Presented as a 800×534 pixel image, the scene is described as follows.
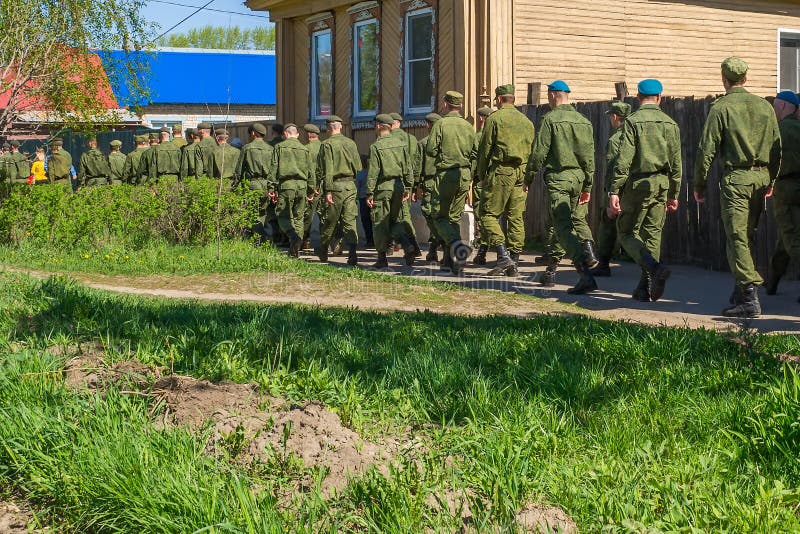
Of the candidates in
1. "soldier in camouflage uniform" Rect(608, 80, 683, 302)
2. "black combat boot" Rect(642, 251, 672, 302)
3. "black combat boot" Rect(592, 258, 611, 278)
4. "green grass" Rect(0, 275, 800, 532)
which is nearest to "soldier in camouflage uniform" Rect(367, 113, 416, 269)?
"black combat boot" Rect(592, 258, 611, 278)

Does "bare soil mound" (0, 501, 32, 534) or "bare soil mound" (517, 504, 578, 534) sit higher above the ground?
"bare soil mound" (517, 504, 578, 534)

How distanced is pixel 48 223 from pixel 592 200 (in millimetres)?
8003

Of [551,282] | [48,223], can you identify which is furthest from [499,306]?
[48,223]

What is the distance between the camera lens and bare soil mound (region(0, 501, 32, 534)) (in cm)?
394

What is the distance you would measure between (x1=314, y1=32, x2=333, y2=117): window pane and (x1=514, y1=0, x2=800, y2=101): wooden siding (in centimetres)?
624

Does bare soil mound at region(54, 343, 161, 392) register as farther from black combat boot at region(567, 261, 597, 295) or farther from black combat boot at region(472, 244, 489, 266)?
black combat boot at region(472, 244, 489, 266)

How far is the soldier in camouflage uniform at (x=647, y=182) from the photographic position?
1063 centimetres

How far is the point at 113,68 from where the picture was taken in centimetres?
1666

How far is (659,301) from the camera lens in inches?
428

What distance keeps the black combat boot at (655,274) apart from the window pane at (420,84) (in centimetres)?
911

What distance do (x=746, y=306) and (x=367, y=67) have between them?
42.8ft

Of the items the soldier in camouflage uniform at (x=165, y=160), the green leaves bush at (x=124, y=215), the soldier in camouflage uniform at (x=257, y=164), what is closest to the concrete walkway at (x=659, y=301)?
the green leaves bush at (x=124, y=215)

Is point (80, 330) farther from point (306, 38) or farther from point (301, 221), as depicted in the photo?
point (306, 38)

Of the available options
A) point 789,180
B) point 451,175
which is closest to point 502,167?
point 451,175
